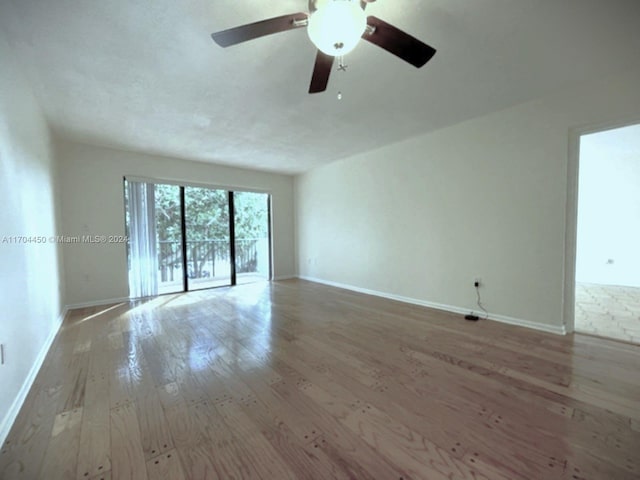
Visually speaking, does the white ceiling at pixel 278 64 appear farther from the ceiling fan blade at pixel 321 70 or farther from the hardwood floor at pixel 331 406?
the hardwood floor at pixel 331 406

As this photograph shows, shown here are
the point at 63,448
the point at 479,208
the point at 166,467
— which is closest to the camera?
the point at 166,467

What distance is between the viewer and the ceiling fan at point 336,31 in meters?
1.23

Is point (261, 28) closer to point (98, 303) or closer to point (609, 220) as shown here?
point (98, 303)

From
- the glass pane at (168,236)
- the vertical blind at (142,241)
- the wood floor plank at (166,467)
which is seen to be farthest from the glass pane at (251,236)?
the wood floor plank at (166,467)

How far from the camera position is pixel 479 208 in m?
3.19

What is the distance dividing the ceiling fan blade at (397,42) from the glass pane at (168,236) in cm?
432

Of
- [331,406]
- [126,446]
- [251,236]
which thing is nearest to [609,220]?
[331,406]

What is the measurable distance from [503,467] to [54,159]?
5.24 metres

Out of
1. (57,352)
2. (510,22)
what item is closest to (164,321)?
(57,352)

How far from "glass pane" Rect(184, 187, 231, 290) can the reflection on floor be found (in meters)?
5.45

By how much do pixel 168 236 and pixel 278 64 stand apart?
3788 mm

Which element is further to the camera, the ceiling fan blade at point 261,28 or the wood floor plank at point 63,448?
the ceiling fan blade at point 261,28

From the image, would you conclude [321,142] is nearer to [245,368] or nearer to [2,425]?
[245,368]

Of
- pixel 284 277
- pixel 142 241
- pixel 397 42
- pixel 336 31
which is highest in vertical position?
Answer: pixel 397 42
